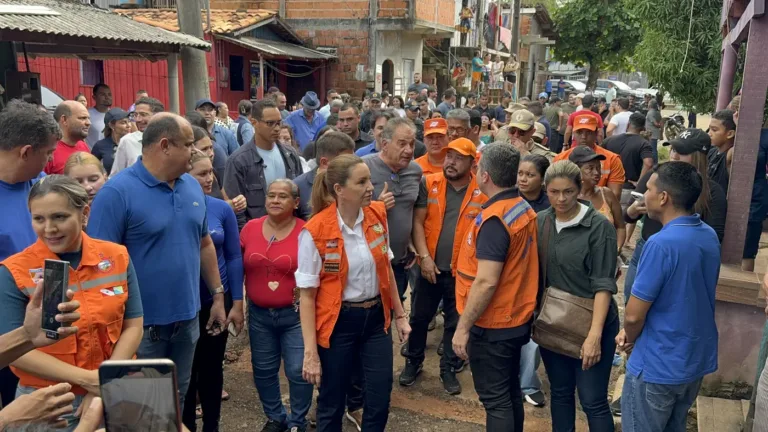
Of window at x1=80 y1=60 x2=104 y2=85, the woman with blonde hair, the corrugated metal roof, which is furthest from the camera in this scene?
window at x1=80 y1=60 x2=104 y2=85

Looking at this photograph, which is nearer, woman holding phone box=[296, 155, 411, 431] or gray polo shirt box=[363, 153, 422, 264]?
woman holding phone box=[296, 155, 411, 431]

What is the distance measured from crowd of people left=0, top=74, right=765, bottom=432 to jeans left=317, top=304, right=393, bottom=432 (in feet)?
0.04

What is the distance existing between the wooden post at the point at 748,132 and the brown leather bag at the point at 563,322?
5.78 ft

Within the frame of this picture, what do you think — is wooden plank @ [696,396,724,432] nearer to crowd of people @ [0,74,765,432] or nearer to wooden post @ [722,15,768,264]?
crowd of people @ [0,74,765,432]

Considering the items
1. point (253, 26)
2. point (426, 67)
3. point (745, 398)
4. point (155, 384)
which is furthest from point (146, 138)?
point (426, 67)

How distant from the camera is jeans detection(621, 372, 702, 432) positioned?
3070mm

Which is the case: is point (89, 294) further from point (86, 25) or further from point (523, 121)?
point (86, 25)

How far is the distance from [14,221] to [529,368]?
353 cm

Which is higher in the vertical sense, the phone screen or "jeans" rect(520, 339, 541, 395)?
the phone screen

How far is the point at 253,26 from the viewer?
55.9 feet

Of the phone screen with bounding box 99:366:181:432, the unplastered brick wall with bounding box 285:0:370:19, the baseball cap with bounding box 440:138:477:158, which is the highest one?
the unplastered brick wall with bounding box 285:0:370:19

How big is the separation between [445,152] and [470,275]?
4.31 feet

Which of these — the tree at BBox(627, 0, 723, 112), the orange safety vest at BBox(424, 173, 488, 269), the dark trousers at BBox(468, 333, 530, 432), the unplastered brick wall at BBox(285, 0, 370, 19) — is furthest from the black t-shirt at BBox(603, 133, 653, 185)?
the unplastered brick wall at BBox(285, 0, 370, 19)

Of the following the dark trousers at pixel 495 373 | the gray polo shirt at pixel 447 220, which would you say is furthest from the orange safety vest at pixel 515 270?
the gray polo shirt at pixel 447 220
